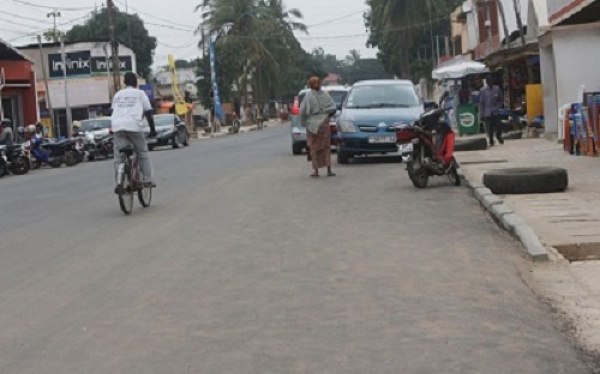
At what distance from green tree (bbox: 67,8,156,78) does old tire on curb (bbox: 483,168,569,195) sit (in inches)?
3268

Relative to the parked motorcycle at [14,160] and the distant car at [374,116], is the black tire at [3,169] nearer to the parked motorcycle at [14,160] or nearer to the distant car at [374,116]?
the parked motorcycle at [14,160]

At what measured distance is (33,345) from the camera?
227 inches

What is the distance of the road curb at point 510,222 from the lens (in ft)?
26.6

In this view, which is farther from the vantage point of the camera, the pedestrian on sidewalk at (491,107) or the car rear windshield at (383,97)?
the pedestrian on sidewalk at (491,107)

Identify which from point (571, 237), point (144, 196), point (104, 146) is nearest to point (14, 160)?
point (104, 146)

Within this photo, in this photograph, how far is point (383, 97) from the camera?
2055 centimetres

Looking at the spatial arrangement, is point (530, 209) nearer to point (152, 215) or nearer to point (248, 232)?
point (248, 232)

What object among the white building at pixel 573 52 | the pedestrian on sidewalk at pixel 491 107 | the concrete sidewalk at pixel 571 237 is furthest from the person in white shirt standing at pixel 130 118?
the pedestrian on sidewalk at pixel 491 107

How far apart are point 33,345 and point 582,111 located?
1381 centimetres

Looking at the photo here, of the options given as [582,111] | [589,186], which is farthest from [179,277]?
[582,111]

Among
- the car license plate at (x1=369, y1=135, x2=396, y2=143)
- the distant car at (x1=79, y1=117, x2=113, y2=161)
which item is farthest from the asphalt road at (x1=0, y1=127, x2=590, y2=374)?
the distant car at (x1=79, y1=117, x2=113, y2=161)

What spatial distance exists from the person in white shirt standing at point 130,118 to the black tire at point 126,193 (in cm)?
28

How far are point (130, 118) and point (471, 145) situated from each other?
465 inches

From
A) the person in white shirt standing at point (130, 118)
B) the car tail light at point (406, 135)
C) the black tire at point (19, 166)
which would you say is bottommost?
the black tire at point (19, 166)
